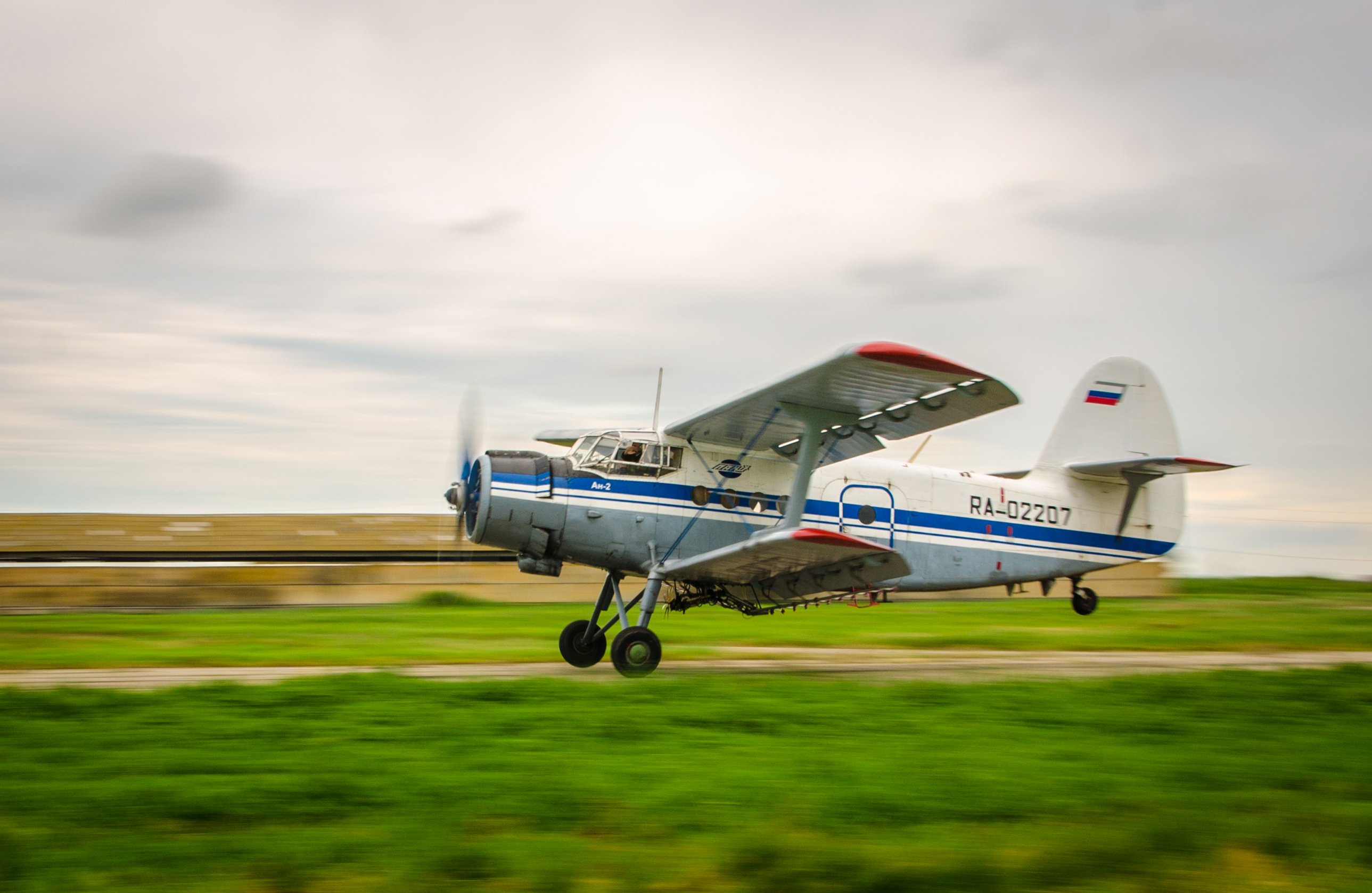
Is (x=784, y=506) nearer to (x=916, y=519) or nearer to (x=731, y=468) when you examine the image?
(x=731, y=468)

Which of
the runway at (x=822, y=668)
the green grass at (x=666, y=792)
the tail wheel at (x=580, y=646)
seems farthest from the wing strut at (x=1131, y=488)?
the tail wheel at (x=580, y=646)

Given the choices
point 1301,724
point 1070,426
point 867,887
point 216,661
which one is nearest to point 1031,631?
point 1070,426

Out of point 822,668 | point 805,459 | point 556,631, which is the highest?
point 805,459

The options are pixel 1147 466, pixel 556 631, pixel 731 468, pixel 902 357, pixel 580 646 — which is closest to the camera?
pixel 902 357

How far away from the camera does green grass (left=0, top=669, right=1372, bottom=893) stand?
15.9ft

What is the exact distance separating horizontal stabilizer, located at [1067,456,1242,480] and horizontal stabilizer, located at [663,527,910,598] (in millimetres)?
5091

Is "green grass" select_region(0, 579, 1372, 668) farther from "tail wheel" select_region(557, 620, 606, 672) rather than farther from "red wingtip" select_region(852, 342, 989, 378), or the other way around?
"red wingtip" select_region(852, 342, 989, 378)

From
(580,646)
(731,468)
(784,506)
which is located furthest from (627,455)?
(580,646)

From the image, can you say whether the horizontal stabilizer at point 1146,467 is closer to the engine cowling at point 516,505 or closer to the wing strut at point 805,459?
the wing strut at point 805,459

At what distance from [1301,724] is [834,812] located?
5.69 metres

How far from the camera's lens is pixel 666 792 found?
6230 millimetres

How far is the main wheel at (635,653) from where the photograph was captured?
38.0 feet

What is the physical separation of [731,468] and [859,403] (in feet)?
6.94

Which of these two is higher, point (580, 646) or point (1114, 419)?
point (1114, 419)
